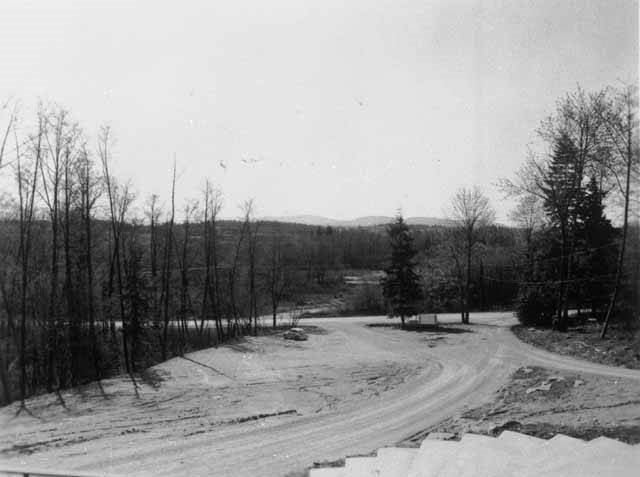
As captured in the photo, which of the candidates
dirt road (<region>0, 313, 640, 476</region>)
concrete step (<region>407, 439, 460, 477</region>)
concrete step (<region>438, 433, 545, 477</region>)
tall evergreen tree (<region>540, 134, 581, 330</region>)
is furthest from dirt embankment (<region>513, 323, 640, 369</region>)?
concrete step (<region>407, 439, 460, 477</region>)

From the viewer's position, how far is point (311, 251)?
76.8m

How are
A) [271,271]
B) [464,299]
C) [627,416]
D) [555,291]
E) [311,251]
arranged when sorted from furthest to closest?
[311,251] → [271,271] → [464,299] → [555,291] → [627,416]

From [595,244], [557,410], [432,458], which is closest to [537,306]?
[595,244]

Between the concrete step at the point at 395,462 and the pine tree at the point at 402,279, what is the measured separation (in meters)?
23.1

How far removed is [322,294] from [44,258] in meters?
40.3

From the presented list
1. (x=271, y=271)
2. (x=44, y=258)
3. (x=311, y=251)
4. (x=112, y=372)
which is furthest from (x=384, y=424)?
(x=311, y=251)

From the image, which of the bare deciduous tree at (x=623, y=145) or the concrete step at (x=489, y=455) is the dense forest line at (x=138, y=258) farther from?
the concrete step at (x=489, y=455)

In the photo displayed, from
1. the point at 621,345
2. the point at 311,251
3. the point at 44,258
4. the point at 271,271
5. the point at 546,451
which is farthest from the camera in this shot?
the point at 311,251

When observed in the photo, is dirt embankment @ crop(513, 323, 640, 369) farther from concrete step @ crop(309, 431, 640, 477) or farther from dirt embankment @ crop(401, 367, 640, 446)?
concrete step @ crop(309, 431, 640, 477)

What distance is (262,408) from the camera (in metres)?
12.7

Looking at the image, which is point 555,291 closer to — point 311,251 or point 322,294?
point 322,294

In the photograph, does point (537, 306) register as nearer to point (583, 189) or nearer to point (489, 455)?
point (583, 189)

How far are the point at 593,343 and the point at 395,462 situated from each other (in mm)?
14554

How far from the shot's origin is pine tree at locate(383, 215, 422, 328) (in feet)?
98.6
